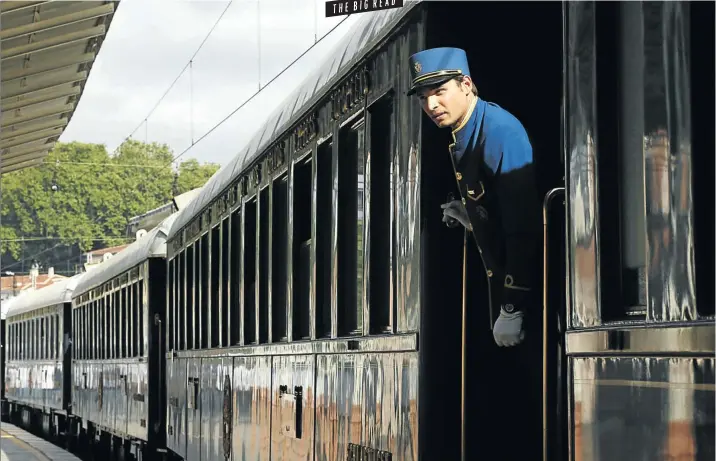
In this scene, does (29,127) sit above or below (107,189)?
below

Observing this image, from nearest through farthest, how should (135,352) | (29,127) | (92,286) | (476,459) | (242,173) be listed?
(476,459) → (242,173) → (135,352) → (29,127) → (92,286)

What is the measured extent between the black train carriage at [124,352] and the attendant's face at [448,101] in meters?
11.9

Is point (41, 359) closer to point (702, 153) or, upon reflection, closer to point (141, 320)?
point (141, 320)

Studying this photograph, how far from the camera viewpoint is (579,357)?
12.3ft

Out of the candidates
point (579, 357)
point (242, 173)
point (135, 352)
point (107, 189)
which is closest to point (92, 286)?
point (135, 352)

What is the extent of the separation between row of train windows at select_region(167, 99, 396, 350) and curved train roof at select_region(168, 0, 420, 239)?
272 millimetres

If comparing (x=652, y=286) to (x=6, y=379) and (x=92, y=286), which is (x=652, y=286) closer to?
(x=92, y=286)

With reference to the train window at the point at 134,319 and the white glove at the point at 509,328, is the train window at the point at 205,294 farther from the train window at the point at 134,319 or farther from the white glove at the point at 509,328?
the white glove at the point at 509,328

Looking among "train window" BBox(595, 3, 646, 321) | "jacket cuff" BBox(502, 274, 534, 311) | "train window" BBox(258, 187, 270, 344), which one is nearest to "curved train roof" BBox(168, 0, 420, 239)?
"train window" BBox(258, 187, 270, 344)

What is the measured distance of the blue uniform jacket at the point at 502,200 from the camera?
4.52 meters

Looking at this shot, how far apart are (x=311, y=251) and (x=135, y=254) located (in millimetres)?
11381

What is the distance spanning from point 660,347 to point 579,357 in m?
Result: 0.50

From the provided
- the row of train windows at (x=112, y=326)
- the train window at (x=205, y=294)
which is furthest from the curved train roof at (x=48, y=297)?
the train window at (x=205, y=294)

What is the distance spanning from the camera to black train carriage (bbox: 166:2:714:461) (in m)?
3.24
